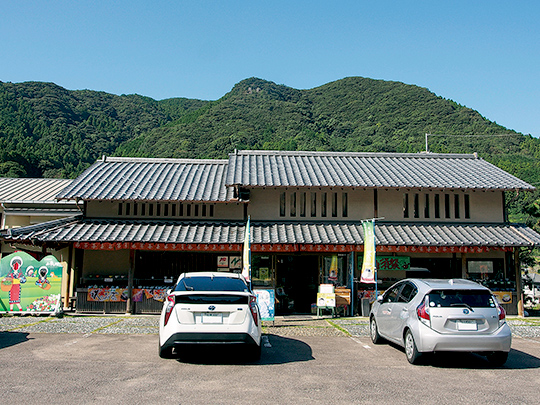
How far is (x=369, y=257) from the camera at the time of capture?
1565cm

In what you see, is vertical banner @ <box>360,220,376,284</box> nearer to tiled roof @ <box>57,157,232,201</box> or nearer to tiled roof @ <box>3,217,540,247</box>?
tiled roof @ <box>3,217,540,247</box>

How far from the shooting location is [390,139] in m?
90.8

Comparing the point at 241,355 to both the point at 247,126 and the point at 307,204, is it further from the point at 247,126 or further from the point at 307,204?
the point at 247,126

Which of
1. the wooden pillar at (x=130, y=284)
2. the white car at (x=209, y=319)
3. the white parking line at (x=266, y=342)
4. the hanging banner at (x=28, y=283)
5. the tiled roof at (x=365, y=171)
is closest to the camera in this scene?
the white car at (x=209, y=319)

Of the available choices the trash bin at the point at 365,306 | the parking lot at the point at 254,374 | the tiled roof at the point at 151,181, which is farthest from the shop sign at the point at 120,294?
the trash bin at the point at 365,306

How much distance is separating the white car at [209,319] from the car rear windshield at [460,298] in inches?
132

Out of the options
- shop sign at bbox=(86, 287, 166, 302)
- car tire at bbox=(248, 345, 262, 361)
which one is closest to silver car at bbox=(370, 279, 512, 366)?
car tire at bbox=(248, 345, 262, 361)

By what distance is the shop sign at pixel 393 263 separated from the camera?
60.6 ft

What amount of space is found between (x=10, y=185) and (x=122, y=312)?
1291 centimetres

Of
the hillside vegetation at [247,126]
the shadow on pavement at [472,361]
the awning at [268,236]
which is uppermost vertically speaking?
the hillside vegetation at [247,126]

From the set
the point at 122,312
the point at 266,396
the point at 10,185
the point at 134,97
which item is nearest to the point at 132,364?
the point at 266,396

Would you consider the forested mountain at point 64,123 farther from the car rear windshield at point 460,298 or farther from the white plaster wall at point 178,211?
the car rear windshield at point 460,298

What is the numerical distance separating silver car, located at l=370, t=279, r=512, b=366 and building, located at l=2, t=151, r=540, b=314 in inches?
320

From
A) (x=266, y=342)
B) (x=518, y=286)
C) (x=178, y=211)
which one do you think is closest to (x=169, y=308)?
(x=266, y=342)
